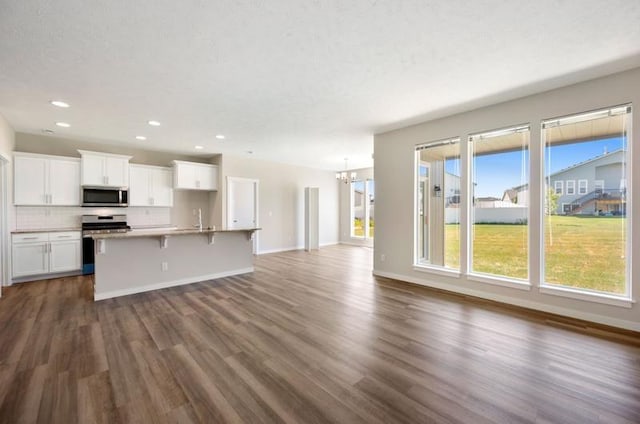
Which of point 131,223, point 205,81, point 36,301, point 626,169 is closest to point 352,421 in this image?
point 205,81

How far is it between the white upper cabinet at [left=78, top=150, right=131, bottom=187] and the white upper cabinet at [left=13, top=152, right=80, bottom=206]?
20cm

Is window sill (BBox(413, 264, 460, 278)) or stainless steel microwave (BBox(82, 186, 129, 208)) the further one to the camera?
stainless steel microwave (BBox(82, 186, 129, 208))

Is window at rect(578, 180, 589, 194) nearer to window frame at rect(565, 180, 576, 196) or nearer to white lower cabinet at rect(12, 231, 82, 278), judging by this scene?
window frame at rect(565, 180, 576, 196)

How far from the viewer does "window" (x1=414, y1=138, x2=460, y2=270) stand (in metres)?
4.38

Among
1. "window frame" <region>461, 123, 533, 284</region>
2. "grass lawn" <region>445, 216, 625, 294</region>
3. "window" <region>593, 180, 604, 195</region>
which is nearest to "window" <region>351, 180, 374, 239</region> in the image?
"window frame" <region>461, 123, 533, 284</region>

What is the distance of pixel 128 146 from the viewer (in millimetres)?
6184

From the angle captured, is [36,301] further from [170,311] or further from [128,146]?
[128,146]

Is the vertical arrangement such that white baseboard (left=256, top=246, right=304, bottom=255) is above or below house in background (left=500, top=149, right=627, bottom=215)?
below

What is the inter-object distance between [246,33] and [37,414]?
3.07 m

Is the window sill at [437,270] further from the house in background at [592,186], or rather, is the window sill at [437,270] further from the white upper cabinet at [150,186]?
the white upper cabinet at [150,186]

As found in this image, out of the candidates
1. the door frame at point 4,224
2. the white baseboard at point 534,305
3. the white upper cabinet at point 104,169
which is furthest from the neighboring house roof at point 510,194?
the door frame at point 4,224

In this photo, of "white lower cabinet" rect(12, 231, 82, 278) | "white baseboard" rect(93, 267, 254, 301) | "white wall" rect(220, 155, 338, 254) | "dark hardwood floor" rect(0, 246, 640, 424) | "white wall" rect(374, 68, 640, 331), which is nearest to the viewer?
"dark hardwood floor" rect(0, 246, 640, 424)

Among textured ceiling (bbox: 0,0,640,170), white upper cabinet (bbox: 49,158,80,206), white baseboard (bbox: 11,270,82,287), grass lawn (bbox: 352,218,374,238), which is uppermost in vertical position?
textured ceiling (bbox: 0,0,640,170)

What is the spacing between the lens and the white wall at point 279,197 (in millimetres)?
7379
